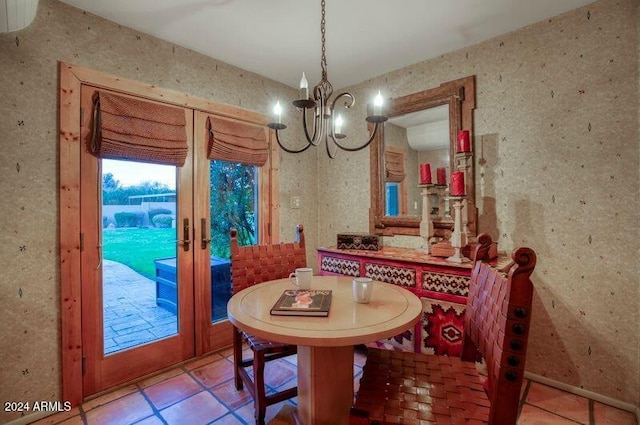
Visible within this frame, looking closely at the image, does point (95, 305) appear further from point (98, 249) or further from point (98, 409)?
point (98, 409)

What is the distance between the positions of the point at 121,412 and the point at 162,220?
1273 mm

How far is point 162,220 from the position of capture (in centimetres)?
246

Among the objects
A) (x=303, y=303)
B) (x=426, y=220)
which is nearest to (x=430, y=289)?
(x=426, y=220)

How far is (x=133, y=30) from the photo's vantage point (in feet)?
7.44

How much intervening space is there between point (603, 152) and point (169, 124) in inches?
116

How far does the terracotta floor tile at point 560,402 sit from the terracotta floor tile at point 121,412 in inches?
95.1

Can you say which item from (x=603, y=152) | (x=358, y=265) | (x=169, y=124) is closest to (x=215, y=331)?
(x=358, y=265)

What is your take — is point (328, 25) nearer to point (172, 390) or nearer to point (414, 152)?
point (414, 152)

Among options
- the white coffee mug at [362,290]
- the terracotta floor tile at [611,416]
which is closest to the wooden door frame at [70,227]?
the white coffee mug at [362,290]

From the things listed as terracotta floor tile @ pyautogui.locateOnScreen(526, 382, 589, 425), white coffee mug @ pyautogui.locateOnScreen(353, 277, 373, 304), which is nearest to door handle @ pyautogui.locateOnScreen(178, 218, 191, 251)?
white coffee mug @ pyautogui.locateOnScreen(353, 277, 373, 304)

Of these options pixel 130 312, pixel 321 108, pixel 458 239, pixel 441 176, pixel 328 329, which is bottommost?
pixel 130 312

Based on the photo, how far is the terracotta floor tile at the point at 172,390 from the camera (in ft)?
6.63

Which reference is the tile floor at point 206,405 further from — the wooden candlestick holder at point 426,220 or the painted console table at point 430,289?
the wooden candlestick holder at point 426,220

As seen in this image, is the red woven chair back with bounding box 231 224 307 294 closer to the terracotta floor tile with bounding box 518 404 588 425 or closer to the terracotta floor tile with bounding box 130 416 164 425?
the terracotta floor tile with bounding box 130 416 164 425
